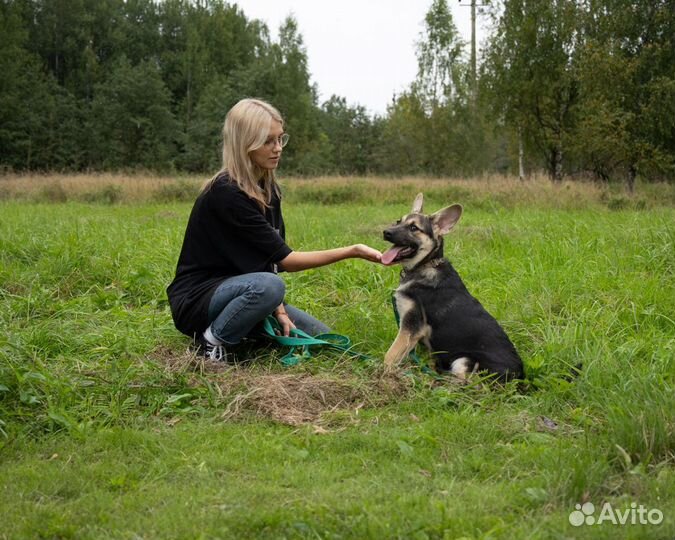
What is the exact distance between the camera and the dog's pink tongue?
449cm

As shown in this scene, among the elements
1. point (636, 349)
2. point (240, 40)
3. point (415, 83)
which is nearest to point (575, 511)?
point (636, 349)

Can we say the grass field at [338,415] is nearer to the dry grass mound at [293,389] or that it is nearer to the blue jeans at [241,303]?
the dry grass mound at [293,389]

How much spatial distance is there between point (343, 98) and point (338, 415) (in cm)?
6301

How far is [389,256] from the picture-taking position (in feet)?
15.0

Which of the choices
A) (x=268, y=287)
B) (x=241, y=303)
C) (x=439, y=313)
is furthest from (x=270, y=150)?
(x=439, y=313)

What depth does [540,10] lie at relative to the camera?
23.3 metres

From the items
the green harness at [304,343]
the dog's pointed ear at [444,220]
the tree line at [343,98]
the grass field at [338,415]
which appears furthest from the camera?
the tree line at [343,98]

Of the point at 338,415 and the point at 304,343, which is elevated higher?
the point at 304,343

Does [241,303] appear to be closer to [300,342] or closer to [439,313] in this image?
[300,342]

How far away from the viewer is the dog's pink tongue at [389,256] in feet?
14.7

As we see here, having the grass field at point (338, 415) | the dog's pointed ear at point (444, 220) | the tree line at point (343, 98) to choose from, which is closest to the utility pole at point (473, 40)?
the tree line at point (343, 98)

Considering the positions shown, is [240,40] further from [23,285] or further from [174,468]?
[174,468]

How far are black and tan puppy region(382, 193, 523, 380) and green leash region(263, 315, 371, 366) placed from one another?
1.48 feet

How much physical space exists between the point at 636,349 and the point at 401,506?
2.87m
